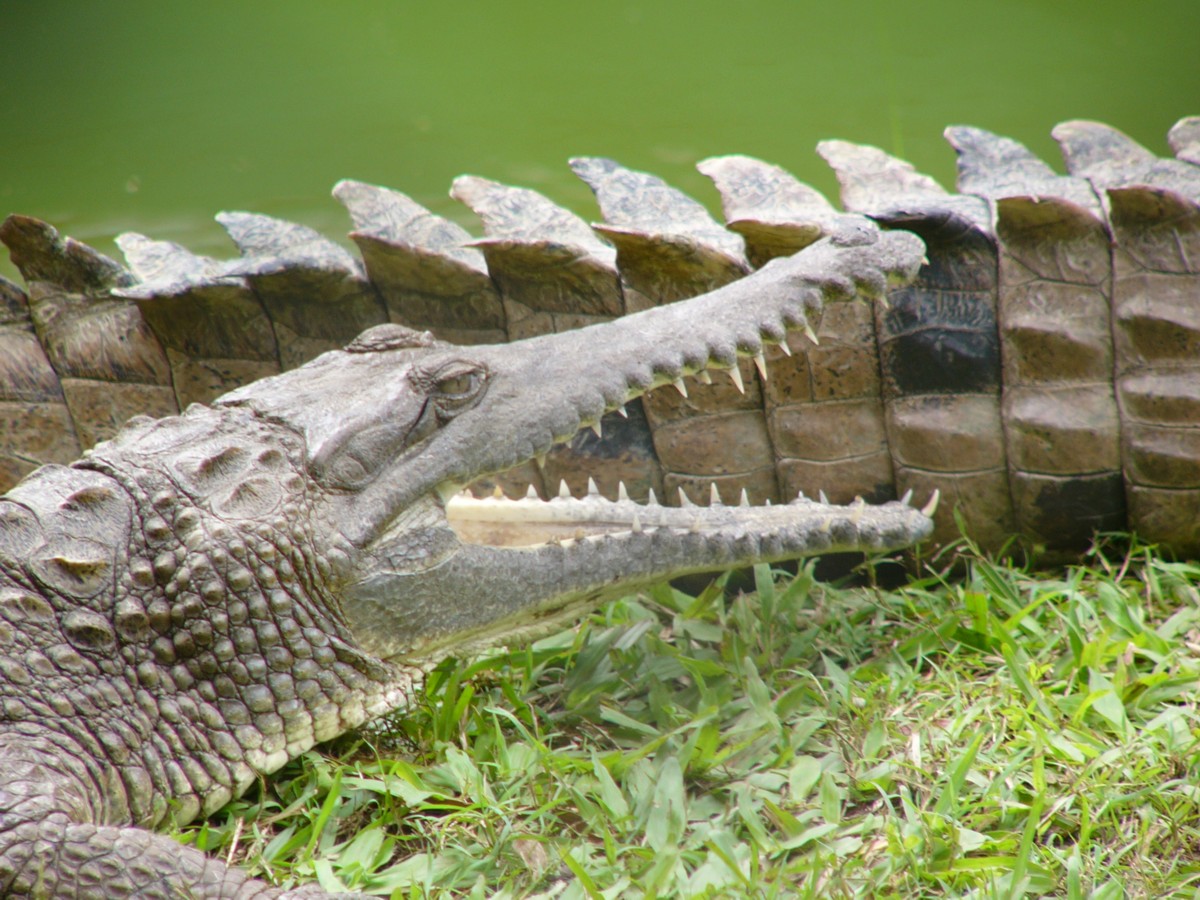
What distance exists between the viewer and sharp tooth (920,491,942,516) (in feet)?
8.73

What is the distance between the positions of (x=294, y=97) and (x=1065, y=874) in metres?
5.71

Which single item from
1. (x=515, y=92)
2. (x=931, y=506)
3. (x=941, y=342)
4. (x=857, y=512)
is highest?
(x=515, y=92)

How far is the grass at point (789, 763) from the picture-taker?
1807mm

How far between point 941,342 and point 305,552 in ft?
5.43

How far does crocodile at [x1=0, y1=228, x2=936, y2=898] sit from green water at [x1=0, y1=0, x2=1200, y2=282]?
3.68 m

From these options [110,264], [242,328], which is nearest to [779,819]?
[242,328]

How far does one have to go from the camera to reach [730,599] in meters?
2.84

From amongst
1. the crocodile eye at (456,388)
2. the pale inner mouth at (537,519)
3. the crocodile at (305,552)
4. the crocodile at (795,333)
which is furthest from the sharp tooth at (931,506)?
the crocodile eye at (456,388)

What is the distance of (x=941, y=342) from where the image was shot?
2.69 metres

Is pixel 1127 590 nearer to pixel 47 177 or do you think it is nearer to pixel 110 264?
pixel 110 264

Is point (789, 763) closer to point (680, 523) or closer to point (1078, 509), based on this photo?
point (680, 523)

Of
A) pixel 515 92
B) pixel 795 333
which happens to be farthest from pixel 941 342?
pixel 515 92

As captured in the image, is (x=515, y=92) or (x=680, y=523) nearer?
(x=680, y=523)

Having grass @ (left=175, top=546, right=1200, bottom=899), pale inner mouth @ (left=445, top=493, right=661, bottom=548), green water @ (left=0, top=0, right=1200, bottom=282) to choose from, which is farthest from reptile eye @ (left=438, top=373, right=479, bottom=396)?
green water @ (left=0, top=0, right=1200, bottom=282)
